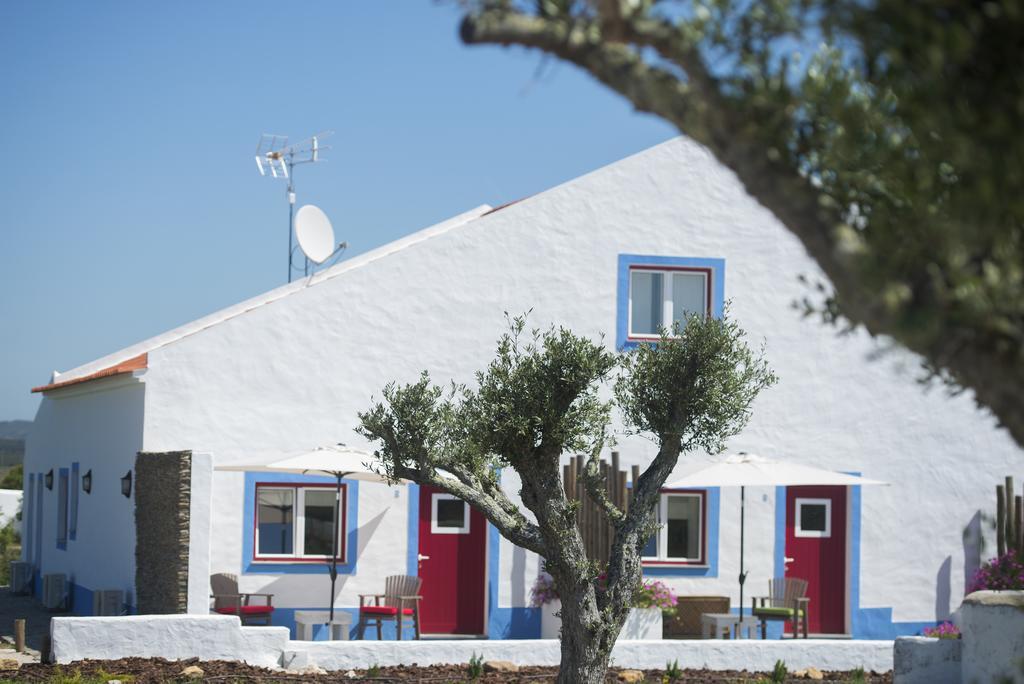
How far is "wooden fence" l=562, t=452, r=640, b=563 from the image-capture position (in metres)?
16.6

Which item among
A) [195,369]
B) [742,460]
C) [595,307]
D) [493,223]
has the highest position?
[493,223]

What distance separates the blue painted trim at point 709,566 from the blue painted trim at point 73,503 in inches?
374

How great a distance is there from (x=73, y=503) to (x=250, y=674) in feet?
32.6

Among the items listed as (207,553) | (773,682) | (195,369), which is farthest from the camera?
(195,369)

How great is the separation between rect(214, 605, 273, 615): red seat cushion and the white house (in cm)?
55

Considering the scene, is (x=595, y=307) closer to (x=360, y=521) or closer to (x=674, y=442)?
(x=360, y=521)

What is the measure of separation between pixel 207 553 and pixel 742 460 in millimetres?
6504

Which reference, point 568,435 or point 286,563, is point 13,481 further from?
point 568,435

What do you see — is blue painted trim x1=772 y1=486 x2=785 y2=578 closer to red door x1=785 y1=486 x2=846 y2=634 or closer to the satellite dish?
red door x1=785 y1=486 x2=846 y2=634

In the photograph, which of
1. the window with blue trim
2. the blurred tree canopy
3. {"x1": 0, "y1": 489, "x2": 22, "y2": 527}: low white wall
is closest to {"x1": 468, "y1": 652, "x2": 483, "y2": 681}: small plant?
the blurred tree canopy

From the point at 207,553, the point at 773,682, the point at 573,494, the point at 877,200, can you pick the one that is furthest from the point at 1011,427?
the point at 573,494

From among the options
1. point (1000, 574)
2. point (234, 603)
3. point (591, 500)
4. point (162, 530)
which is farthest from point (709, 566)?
point (162, 530)

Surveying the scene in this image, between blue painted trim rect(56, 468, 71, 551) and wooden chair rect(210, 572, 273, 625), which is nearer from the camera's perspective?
wooden chair rect(210, 572, 273, 625)

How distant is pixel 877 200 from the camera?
179 inches
